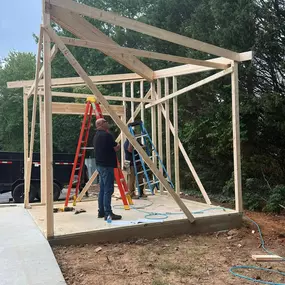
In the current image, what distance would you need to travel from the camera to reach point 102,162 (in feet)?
14.8

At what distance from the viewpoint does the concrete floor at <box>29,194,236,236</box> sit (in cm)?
407

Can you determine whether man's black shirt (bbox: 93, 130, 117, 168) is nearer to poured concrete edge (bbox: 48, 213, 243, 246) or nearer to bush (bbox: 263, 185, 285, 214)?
poured concrete edge (bbox: 48, 213, 243, 246)

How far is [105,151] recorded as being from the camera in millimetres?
4516

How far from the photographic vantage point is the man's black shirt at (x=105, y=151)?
4.50 m

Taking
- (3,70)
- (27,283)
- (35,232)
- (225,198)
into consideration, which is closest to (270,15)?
(225,198)

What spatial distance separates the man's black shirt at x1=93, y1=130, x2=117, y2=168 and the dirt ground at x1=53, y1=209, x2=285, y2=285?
119cm

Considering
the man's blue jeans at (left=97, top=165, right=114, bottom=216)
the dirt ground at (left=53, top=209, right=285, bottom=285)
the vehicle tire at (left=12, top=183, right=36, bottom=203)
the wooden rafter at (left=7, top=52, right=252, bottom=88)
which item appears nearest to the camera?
the dirt ground at (left=53, top=209, right=285, bottom=285)

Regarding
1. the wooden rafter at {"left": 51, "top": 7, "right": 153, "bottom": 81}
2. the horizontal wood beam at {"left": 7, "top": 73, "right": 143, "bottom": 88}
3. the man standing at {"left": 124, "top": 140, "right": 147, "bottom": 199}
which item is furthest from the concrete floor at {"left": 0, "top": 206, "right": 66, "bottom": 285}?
the horizontal wood beam at {"left": 7, "top": 73, "right": 143, "bottom": 88}

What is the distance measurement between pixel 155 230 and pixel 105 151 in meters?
1.34

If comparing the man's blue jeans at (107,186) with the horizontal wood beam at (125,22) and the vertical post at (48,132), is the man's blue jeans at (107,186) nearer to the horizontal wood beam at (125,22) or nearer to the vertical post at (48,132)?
the vertical post at (48,132)

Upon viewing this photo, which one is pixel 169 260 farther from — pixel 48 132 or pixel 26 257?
pixel 48 132

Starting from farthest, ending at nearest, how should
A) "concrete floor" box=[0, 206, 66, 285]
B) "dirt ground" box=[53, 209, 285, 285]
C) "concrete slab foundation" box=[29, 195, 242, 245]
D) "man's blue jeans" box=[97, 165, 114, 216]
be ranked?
1. "man's blue jeans" box=[97, 165, 114, 216]
2. "concrete slab foundation" box=[29, 195, 242, 245]
3. "dirt ground" box=[53, 209, 285, 285]
4. "concrete floor" box=[0, 206, 66, 285]

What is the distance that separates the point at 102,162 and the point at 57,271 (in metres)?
1.94

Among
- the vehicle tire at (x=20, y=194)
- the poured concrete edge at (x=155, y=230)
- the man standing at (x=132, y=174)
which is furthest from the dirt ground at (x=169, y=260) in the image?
the vehicle tire at (x=20, y=194)
